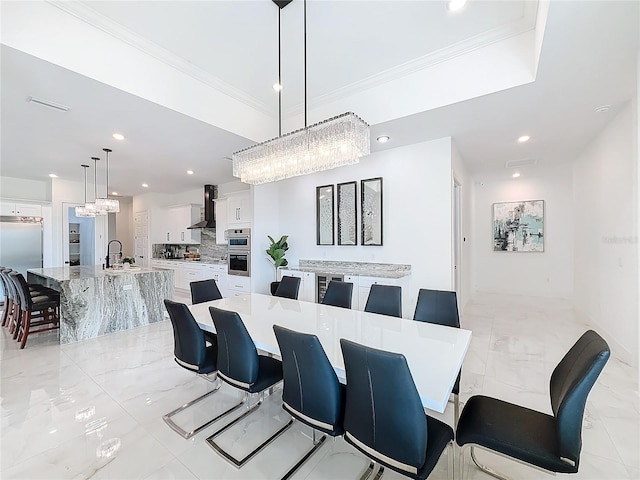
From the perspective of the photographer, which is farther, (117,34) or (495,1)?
(117,34)

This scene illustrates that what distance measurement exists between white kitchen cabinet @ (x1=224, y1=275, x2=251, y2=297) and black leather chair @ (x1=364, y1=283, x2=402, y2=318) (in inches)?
134

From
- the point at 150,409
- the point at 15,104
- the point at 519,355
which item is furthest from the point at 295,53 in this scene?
the point at 519,355

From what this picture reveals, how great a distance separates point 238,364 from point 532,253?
23.2 ft

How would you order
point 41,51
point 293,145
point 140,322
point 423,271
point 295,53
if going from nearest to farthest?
point 41,51 < point 293,145 < point 295,53 < point 423,271 < point 140,322

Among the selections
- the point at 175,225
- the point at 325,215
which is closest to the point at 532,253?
the point at 325,215

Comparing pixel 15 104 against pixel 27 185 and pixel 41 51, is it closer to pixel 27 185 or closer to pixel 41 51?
pixel 41 51

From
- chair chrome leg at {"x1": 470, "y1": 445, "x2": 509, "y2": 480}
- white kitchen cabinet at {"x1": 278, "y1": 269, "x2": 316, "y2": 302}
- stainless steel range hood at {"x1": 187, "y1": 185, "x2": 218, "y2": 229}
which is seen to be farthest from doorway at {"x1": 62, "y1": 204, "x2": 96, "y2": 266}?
chair chrome leg at {"x1": 470, "y1": 445, "x2": 509, "y2": 480}

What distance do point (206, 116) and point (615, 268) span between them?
5.27 m

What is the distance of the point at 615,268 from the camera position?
3.51 metres

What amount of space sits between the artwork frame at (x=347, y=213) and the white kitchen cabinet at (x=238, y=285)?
84.8 inches

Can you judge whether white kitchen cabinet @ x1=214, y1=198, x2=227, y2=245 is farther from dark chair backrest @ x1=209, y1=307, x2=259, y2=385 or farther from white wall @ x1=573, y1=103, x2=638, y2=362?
white wall @ x1=573, y1=103, x2=638, y2=362

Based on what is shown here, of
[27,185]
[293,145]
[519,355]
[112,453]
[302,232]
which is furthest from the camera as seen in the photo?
[27,185]

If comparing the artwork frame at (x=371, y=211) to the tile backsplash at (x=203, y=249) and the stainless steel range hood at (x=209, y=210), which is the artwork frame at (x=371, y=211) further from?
the stainless steel range hood at (x=209, y=210)

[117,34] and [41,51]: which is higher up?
[117,34]
